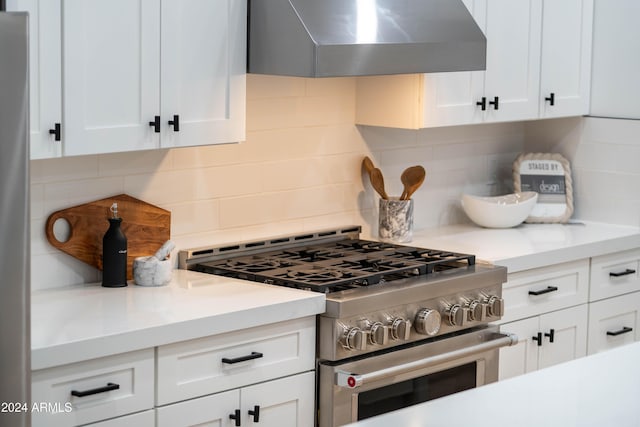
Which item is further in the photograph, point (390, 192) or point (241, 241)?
point (390, 192)

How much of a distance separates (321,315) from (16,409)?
49.0 inches

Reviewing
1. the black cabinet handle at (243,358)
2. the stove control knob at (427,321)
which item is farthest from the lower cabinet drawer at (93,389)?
the stove control knob at (427,321)

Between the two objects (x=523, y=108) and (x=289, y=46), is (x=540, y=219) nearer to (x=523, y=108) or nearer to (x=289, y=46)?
(x=523, y=108)

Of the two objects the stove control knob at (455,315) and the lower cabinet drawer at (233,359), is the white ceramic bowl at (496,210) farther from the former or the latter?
the lower cabinet drawer at (233,359)

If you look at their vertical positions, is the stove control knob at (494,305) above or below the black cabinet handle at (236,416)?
above

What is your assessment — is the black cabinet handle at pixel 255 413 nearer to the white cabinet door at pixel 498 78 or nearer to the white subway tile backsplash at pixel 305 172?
the white subway tile backsplash at pixel 305 172

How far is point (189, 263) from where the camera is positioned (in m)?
3.90

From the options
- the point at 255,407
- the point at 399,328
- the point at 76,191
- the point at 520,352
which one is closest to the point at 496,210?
the point at 520,352

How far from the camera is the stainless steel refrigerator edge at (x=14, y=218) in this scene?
94.4 inches

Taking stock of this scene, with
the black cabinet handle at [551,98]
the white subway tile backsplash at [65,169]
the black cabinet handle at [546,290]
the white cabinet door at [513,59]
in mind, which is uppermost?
the white cabinet door at [513,59]

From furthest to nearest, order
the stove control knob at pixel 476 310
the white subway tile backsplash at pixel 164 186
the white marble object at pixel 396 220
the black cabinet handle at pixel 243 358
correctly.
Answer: the white marble object at pixel 396 220
the stove control knob at pixel 476 310
the white subway tile backsplash at pixel 164 186
the black cabinet handle at pixel 243 358

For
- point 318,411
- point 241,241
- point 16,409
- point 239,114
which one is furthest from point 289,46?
point 16,409

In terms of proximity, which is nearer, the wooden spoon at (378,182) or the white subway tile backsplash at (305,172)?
the white subway tile backsplash at (305,172)

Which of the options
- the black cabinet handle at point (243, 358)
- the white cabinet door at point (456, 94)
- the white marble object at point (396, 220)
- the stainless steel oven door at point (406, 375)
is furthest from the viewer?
the white marble object at point (396, 220)
